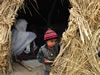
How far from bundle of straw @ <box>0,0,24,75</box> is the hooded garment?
489mm

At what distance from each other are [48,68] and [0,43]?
1.00 m

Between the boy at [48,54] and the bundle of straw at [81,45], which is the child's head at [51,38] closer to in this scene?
the boy at [48,54]

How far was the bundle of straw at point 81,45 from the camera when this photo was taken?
10.6 ft

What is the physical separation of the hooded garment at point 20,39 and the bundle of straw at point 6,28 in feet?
1.60

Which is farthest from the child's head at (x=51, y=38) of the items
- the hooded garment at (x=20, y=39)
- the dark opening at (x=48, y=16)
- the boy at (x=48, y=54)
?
the dark opening at (x=48, y=16)

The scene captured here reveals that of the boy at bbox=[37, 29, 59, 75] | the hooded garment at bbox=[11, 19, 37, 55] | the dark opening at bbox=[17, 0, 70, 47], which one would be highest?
the dark opening at bbox=[17, 0, 70, 47]

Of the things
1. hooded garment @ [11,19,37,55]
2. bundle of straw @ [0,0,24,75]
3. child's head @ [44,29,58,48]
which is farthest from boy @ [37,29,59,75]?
hooded garment @ [11,19,37,55]

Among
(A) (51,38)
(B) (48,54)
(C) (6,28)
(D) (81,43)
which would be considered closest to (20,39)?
(C) (6,28)

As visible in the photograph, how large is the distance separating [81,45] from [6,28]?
152cm

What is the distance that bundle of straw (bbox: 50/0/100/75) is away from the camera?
3244mm

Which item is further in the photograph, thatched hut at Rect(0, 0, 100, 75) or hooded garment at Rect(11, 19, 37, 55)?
hooded garment at Rect(11, 19, 37, 55)

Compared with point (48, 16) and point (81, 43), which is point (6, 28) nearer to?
point (81, 43)

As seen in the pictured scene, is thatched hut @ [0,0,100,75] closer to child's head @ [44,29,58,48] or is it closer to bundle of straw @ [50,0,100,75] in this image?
bundle of straw @ [50,0,100,75]

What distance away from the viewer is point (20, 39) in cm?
457
